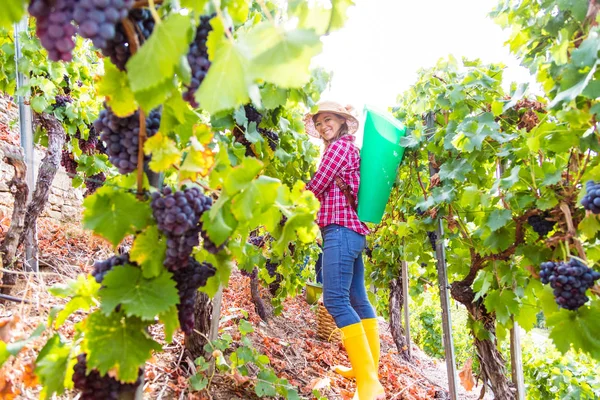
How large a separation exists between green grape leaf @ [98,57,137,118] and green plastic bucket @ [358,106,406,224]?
1.81 m

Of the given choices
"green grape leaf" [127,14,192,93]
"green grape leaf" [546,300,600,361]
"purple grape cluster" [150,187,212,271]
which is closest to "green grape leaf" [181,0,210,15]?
"green grape leaf" [127,14,192,93]

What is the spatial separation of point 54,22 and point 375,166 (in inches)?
82.0

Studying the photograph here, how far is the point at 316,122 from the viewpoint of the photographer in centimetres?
267

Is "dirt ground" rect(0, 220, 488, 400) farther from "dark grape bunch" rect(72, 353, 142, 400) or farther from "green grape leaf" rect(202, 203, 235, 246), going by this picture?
"green grape leaf" rect(202, 203, 235, 246)

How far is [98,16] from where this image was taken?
539mm

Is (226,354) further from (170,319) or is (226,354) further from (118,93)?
(118,93)

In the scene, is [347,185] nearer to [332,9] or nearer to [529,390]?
[332,9]

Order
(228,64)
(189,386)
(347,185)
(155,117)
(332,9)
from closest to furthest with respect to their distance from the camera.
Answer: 1. (228,64)
2. (332,9)
3. (155,117)
4. (189,386)
5. (347,185)

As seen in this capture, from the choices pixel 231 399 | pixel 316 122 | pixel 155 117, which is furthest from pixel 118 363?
pixel 316 122

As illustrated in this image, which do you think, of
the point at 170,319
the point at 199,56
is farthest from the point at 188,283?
the point at 199,56

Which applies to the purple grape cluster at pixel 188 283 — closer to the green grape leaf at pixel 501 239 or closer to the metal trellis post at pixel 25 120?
the green grape leaf at pixel 501 239

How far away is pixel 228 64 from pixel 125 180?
1.52 ft

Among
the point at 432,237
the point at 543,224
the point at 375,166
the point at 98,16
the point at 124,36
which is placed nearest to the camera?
the point at 98,16

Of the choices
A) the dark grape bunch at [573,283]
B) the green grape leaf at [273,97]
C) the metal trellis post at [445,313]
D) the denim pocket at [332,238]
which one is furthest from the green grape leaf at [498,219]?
the green grape leaf at [273,97]
